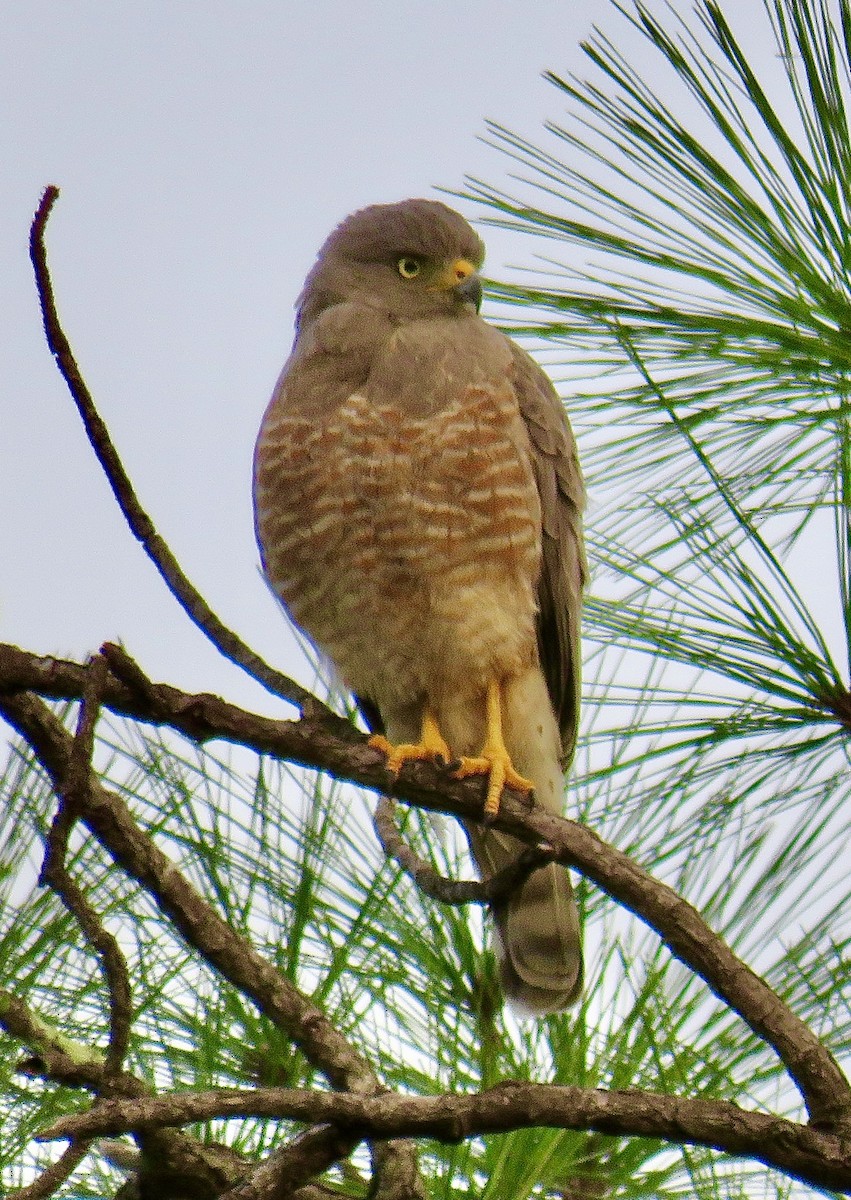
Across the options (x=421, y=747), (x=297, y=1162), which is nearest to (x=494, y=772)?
(x=421, y=747)

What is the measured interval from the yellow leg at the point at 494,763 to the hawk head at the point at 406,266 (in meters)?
0.91

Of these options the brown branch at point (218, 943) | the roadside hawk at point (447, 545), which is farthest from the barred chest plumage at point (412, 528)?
the brown branch at point (218, 943)

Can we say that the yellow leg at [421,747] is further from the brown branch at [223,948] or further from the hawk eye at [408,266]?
the hawk eye at [408,266]

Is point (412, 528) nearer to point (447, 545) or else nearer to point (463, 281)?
point (447, 545)

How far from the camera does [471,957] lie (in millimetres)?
2684

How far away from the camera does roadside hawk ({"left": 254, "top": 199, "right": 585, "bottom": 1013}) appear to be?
2.89 m

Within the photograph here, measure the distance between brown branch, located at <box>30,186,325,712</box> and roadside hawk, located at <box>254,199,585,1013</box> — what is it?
1.81 ft

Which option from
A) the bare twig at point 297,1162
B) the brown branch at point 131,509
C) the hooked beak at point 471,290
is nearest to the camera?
the bare twig at point 297,1162

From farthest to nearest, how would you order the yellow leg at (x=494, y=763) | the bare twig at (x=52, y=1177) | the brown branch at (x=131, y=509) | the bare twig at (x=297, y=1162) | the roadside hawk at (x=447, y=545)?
the roadside hawk at (x=447, y=545) → the yellow leg at (x=494, y=763) → the brown branch at (x=131, y=509) → the bare twig at (x=297, y=1162) → the bare twig at (x=52, y=1177)

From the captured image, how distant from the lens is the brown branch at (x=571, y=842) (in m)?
1.95

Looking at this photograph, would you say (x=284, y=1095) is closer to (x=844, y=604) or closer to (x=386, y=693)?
(x=844, y=604)

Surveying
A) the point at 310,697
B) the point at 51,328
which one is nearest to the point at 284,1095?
the point at 310,697

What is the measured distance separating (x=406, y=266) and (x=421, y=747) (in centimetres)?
122

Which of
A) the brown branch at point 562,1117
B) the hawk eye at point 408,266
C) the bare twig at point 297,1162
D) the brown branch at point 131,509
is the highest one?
the hawk eye at point 408,266
